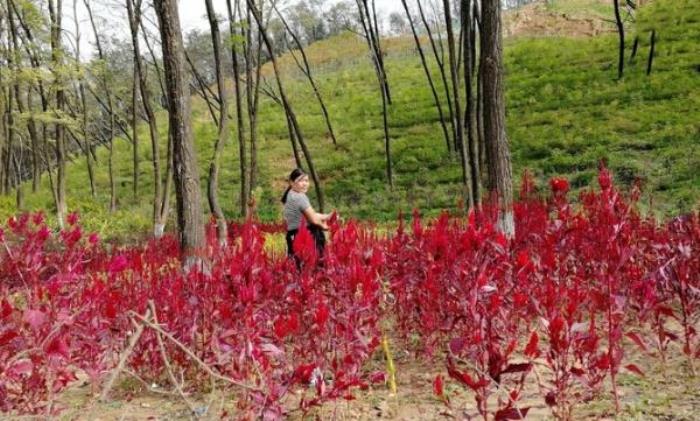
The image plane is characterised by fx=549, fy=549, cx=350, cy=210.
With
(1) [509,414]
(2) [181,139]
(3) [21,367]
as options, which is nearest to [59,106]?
(2) [181,139]

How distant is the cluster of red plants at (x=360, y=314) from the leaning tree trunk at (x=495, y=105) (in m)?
1.58

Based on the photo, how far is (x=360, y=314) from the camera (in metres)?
3.39

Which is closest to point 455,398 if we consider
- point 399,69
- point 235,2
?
point 235,2

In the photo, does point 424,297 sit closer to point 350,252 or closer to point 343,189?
point 350,252

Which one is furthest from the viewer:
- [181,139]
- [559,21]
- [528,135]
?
[559,21]

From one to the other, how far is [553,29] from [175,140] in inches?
1295

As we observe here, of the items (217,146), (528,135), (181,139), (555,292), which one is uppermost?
(181,139)

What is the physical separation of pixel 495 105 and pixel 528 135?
1335 centimetres

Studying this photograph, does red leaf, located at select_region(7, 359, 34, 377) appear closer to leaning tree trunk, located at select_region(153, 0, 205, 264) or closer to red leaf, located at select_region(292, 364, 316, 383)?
red leaf, located at select_region(292, 364, 316, 383)

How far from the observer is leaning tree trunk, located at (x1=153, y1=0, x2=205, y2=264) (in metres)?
6.52

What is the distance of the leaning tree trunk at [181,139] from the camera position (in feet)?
21.4

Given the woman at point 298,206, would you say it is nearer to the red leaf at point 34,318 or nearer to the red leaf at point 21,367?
the red leaf at point 21,367

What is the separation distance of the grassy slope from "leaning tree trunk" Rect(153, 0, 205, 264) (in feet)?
30.5

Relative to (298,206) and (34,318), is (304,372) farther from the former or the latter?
(298,206)
